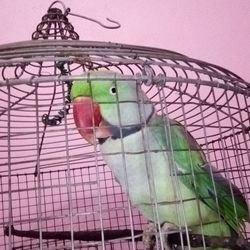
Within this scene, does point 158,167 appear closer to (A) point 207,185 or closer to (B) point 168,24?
(A) point 207,185

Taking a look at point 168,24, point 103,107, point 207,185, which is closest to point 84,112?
point 103,107

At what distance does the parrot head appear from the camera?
20.9 inches

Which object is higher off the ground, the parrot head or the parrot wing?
the parrot head

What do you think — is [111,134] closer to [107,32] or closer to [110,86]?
[110,86]

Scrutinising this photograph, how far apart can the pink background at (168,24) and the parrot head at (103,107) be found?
54 centimetres

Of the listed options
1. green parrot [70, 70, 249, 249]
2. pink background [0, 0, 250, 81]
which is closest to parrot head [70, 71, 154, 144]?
green parrot [70, 70, 249, 249]

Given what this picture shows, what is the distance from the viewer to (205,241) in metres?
0.48

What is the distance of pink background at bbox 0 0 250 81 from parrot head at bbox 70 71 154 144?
0.54 metres

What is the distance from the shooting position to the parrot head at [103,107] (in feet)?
1.74

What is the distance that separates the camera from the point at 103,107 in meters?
0.59

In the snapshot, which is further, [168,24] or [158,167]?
[168,24]

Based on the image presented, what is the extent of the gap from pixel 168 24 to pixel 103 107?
0.65 m

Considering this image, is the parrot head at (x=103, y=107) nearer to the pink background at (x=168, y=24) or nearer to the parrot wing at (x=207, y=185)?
the parrot wing at (x=207, y=185)

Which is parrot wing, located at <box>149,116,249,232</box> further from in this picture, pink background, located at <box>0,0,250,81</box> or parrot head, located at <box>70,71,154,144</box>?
pink background, located at <box>0,0,250,81</box>
